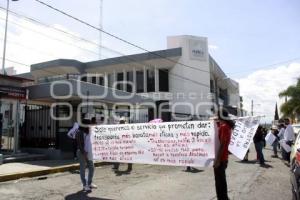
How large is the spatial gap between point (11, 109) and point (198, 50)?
2665 centimetres

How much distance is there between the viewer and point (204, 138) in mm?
7309

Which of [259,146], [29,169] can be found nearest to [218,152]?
[29,169]

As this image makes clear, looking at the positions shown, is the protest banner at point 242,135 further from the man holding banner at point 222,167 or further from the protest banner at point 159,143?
the man holding banner at point 222,167

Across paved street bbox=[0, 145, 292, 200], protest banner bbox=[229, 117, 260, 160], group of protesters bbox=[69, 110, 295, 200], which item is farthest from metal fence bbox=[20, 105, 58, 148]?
protest banner bbox=[229, 117, 260, 160]

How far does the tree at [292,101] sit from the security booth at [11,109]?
32.1 metres

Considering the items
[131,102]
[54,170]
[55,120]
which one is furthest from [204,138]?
[131,102]

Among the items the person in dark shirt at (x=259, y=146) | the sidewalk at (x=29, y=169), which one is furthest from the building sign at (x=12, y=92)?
the person in dark shirt at (x=259, y=146)

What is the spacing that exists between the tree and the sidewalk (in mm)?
31469

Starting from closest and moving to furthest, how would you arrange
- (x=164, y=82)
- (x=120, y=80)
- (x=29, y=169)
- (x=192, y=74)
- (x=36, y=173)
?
1. (x=36, y=173)
2. (x=29, y=169)
3. (x=192, y=74)
4. (x=164, y=82)
5. (x=120, y=80)

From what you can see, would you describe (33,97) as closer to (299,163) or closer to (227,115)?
(227,115)

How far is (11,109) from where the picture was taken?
1512 centimetres

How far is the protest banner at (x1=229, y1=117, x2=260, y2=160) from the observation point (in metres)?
11.2

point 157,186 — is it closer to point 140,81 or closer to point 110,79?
point 140,81

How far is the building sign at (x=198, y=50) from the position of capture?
125 ft
